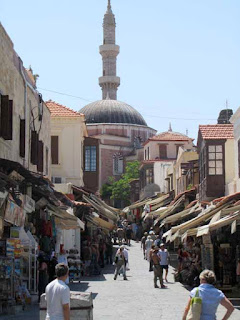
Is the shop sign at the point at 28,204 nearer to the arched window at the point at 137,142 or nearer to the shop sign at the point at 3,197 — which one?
the shop sign at the point at 3,197

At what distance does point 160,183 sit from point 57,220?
144 ft

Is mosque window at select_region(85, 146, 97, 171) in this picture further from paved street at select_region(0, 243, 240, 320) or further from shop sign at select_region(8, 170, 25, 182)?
shop sign at select_region(8, 170, 25, 182)

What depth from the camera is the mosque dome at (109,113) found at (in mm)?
101375

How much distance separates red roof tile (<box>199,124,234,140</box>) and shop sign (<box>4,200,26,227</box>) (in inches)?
548

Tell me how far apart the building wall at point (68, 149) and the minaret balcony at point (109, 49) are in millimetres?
69155

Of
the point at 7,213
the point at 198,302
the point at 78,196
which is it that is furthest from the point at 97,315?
the point at 78,196

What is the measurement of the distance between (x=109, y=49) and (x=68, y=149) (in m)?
70.0

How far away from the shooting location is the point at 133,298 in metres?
19.6

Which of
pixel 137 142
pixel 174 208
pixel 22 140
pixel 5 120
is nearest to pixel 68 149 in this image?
pixel 174 208

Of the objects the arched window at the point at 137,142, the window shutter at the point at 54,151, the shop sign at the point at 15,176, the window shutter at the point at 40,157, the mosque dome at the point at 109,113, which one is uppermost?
the mosque dome at the point at 109,113

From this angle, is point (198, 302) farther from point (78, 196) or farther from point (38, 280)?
point (78, 196)

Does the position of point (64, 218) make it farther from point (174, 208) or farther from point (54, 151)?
point (174, 208)

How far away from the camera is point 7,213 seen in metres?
16.1

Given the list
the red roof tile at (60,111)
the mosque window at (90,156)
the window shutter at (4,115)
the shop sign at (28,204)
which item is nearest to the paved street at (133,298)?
the shop sign at (28,204)
